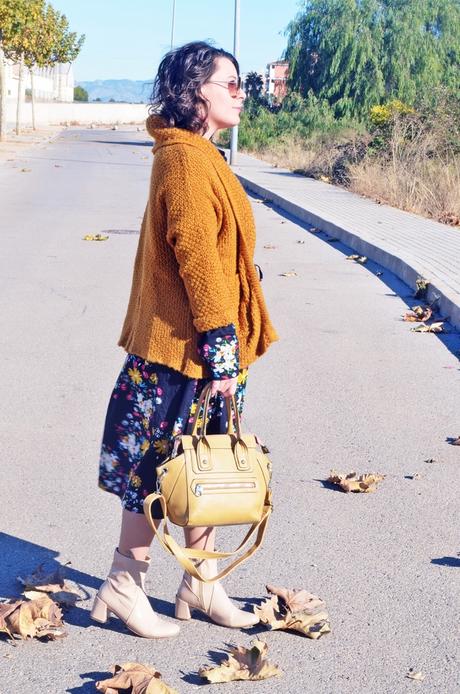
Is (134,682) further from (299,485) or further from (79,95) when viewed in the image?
(79,95)

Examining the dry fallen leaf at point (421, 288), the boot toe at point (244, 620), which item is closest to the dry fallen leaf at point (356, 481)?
the boot toe at point (244, 620)

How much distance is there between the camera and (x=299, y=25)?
126 ft

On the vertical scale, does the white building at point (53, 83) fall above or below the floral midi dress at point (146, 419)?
above

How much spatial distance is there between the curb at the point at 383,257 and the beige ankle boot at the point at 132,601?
19.5 feet

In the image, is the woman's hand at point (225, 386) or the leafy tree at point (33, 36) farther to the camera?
the leafy tree at point (33, 36)

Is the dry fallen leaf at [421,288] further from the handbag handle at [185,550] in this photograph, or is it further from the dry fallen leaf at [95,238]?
the handbag handle at [185,550]

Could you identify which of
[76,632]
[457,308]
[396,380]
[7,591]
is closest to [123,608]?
[76,632]

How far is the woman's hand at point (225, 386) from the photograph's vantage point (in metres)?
3.16

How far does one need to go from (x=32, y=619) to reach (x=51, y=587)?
25 cm

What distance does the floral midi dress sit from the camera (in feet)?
10.7

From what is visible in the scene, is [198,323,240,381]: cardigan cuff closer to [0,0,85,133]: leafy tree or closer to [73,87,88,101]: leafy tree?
[0,0,85,133]: leafy tree

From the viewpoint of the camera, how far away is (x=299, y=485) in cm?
505

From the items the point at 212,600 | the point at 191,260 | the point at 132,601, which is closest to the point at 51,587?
the point at 132,601

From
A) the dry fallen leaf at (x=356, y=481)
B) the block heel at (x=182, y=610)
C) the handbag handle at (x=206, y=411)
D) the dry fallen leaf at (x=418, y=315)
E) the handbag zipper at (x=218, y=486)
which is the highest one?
the handbag handle at (x=206, y=411)
